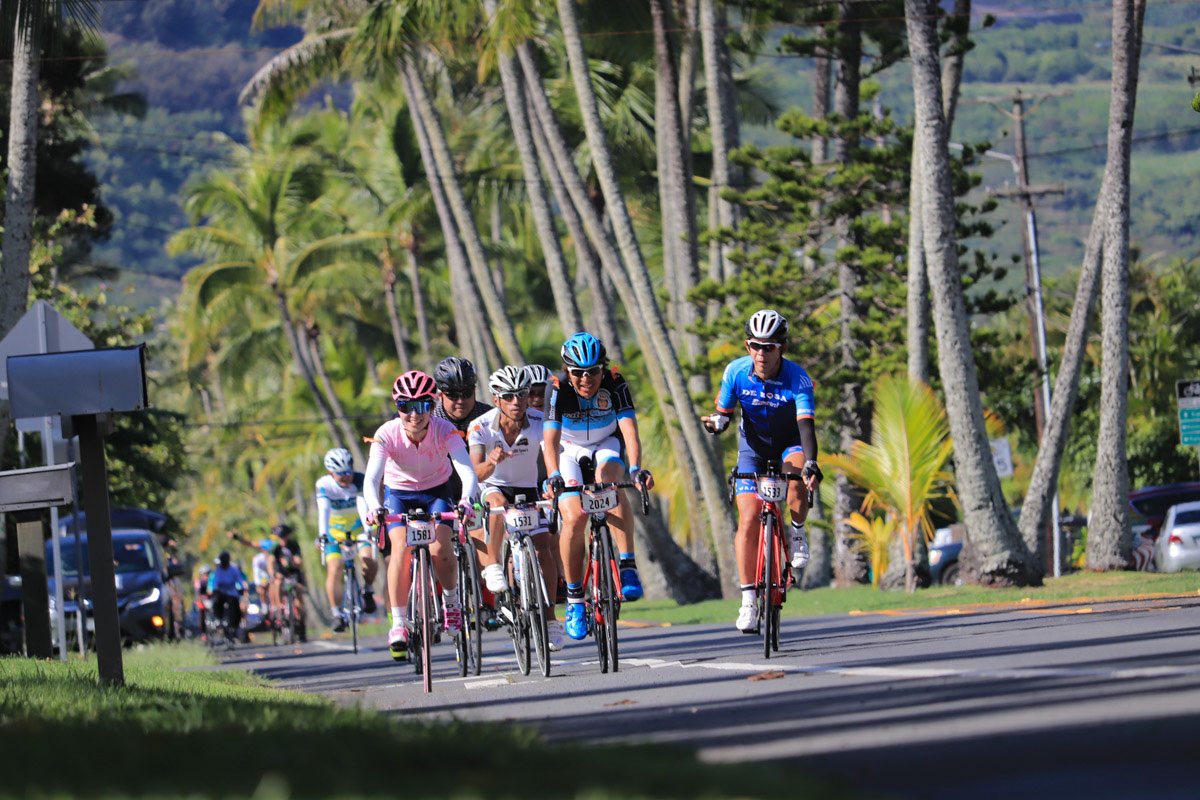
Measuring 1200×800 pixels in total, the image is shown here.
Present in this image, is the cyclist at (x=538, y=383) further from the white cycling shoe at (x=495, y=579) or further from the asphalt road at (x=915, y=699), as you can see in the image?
the asphalt road at (x=915, y=699)

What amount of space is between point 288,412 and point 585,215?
37043 mm

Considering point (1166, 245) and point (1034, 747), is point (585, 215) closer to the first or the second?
point (1034, 747)

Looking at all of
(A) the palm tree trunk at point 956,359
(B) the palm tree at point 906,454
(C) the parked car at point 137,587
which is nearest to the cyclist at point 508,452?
(A) the palm tree trunk at point 956,359

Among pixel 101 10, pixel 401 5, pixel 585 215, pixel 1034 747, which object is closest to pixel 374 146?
pixel 401 5

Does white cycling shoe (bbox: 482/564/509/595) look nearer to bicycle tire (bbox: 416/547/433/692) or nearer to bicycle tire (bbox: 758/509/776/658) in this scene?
bicycle tire (bbox: 416/547/433/692)

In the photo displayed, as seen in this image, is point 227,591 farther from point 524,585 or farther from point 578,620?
point 578,620

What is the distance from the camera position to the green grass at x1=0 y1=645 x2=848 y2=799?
4.26m

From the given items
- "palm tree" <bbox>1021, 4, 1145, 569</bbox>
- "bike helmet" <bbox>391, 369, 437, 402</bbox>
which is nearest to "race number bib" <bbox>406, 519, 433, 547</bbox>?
"bike helmet" <bbox>391, 369, 437, 402</bbox>

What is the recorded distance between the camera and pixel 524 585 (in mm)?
9938

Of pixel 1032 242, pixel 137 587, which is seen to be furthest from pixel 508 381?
pixel 1032 242

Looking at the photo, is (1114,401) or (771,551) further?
(1114,401)

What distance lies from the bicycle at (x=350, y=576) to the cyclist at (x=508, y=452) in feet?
20.1

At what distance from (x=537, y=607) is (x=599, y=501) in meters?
0.84

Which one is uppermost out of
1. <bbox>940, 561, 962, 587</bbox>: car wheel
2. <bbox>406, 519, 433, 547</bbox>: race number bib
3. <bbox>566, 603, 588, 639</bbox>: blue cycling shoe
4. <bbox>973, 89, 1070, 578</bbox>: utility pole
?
<bbox>973, 89, 1070, 578</bbox>: utility pole
